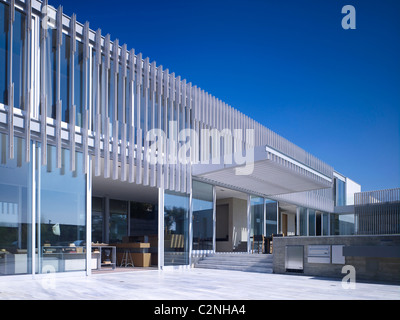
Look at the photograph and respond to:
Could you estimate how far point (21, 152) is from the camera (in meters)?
9.48

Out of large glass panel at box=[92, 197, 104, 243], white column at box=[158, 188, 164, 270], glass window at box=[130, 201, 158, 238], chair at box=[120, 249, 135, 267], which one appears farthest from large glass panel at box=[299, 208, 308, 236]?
white column at box=[158, 188, 164, 270]

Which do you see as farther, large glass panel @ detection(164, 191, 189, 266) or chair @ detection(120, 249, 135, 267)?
chair @ detection(120, 249, 135, 267)

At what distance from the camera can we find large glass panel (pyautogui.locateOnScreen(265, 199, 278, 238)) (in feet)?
67.9

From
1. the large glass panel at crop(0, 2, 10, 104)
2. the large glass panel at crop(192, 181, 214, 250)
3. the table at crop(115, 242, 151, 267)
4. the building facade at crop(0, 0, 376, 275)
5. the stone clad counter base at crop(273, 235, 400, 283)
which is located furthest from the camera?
the large glass panel at crop(192, 181, 214, 250)

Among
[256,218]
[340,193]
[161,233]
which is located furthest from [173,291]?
[340,193]

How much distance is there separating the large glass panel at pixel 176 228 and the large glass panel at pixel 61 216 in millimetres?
3704

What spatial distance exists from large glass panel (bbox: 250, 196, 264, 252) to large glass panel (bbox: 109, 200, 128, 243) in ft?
21.6

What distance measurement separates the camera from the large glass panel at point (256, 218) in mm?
19200

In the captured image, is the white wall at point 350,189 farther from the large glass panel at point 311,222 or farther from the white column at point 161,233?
the white column at point 161,233

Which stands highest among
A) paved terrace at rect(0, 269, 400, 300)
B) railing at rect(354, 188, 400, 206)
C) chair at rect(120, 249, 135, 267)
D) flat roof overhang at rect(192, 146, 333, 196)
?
flat roof overhang at rect(192, 146, 333, 196)

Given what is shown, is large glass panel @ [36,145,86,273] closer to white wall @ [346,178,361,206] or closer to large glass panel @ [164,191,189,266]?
large glass panel @ [164,191,189,266]

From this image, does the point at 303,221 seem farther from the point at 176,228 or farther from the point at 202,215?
the point at 176,228

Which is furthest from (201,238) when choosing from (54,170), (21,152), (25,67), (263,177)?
(25,67)
